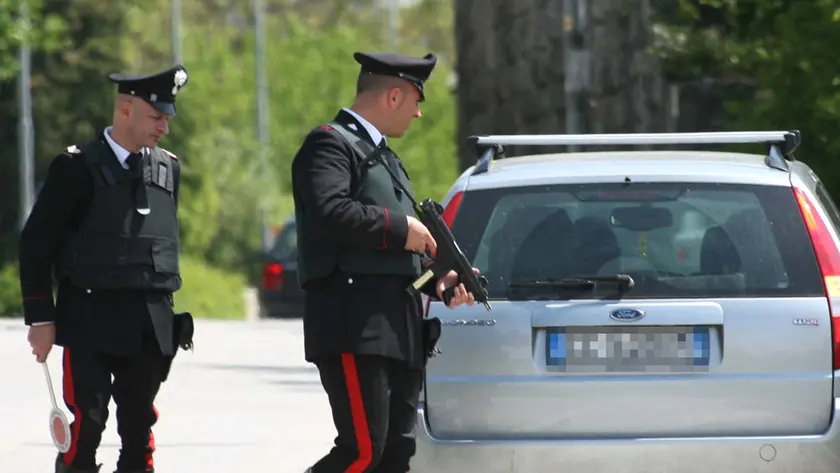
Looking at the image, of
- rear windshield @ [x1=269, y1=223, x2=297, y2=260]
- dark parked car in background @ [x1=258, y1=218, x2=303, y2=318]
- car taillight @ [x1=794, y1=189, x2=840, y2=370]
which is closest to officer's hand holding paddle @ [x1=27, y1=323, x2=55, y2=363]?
car taillight @ [x1=794, y1=189, x2=840, y2=370]

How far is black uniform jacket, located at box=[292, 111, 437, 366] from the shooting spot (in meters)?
5.99

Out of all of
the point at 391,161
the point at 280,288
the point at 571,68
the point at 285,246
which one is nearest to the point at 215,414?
the point at 391,161

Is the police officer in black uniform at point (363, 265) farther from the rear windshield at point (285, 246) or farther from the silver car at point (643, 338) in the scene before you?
the rear windshield at point (285, 246)

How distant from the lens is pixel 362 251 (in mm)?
6121

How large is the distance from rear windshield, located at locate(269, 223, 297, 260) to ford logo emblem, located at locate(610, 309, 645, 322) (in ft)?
64.6

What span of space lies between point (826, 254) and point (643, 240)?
0.62 metres

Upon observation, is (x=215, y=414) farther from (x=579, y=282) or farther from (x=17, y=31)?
(x=17, y=31)

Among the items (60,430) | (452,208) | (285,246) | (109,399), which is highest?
(452,208)

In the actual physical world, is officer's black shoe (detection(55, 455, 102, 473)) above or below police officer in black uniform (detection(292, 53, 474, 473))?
below

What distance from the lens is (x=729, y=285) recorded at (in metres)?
6.77

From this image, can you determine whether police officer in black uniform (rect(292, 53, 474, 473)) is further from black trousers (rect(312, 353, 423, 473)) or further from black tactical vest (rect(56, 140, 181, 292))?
black tactical vest (rect(56, 140, 181, 292))

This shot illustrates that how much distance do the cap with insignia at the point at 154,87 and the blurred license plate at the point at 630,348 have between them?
5.26 feet

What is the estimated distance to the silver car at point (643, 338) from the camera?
666 cm

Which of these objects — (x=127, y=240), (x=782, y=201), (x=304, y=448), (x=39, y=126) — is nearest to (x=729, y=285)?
(x=782, y=201)
